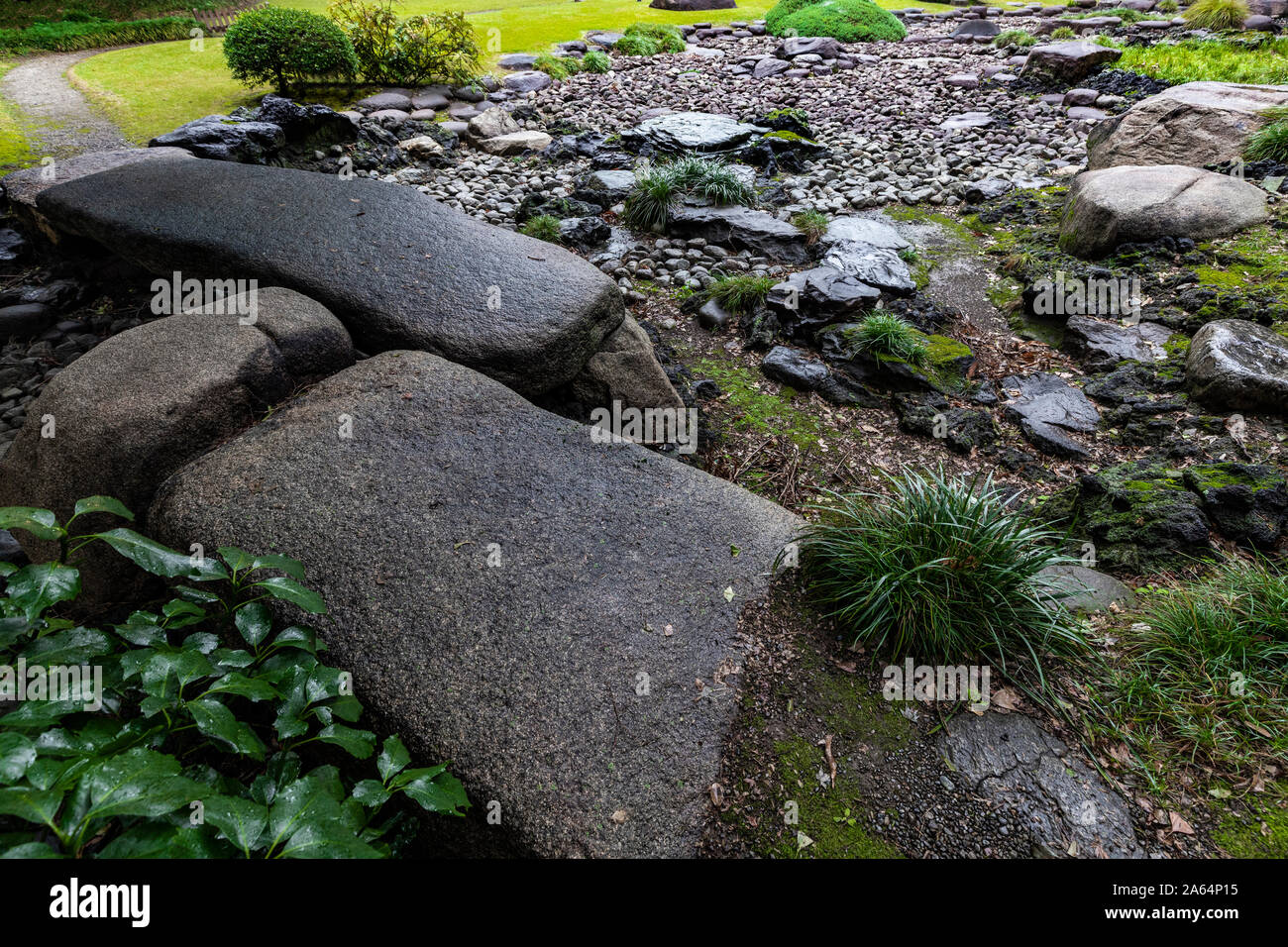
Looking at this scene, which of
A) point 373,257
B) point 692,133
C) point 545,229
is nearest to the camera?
point 373,257

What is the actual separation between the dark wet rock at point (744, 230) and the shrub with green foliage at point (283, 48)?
616 cm

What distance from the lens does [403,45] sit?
409 inches

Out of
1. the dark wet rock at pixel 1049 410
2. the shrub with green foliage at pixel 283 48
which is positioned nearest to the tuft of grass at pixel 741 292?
the dark wet rock at pixel 1049 410

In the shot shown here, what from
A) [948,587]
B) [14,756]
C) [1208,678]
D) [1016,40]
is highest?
[1016,40]

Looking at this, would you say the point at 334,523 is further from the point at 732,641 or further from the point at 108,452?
the point at 732,641

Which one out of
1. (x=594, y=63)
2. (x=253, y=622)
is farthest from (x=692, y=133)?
(x=253, y=622)

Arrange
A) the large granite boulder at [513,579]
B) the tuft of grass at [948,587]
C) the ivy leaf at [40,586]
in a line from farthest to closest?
the tuft of grass at [948,587] < the large granite boulder at [513,579] < the ivy leaf at [40,586]

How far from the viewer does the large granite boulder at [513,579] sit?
2.08m

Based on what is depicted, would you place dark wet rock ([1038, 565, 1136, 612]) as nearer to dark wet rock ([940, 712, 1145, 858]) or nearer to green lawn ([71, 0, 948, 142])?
dark wet rock ([940, 712, 1145, 858])

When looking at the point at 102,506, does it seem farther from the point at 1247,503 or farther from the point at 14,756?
the point at 1247,503

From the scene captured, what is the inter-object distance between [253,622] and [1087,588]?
3.40 metres

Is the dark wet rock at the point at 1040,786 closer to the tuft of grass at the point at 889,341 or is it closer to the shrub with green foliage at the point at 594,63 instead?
the tuft of grass at the point at 889,341

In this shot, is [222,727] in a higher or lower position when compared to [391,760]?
higher
